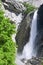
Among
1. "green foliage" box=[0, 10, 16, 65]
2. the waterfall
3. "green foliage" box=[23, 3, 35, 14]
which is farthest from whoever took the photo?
"green foliage" box=[23, 3, 35, 14]

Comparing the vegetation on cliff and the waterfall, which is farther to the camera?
the waterfall

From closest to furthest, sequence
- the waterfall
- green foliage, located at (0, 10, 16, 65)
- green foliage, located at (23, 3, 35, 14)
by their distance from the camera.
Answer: green foliage, located at (0, 10, 16, 65) → the waterfall → green foliage, located at (23, 3, 35, 14)

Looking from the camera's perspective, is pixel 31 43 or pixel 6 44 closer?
pixel 6 44

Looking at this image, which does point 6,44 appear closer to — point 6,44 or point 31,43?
point 6,44

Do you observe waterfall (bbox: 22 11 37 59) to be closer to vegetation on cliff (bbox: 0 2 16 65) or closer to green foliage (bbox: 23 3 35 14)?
green foliage (bbox: 23 3 35 14)

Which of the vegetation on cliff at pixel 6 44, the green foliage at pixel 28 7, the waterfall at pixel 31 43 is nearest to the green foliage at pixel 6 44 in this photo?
the vegetation on cliff at pixel 6 44

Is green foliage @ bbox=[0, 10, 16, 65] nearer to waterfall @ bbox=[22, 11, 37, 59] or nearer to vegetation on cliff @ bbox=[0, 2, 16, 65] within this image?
vegetation on cliff @ bbox=[0, 2, 16, 65]

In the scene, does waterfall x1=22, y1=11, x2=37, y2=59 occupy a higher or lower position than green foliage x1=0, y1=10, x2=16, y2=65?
higher

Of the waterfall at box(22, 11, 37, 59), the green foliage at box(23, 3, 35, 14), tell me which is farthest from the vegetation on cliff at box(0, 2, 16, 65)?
the green foliage at box(23, 3, 35, 14)

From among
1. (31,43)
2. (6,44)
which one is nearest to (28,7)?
(31,43)

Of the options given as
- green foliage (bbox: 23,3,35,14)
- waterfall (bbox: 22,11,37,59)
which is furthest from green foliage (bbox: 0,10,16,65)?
green foliage (bbox: 23,3,35,14)

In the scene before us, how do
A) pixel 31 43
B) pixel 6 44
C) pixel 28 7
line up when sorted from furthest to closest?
pixel 28 7
pixel 31 43
pixel 6 44

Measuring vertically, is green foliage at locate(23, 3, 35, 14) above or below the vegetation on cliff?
above

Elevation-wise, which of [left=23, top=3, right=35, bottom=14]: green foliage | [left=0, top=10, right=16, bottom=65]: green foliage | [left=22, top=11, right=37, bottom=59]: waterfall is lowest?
[left=0, top=10, right=16, bottom=65]: green foliage
